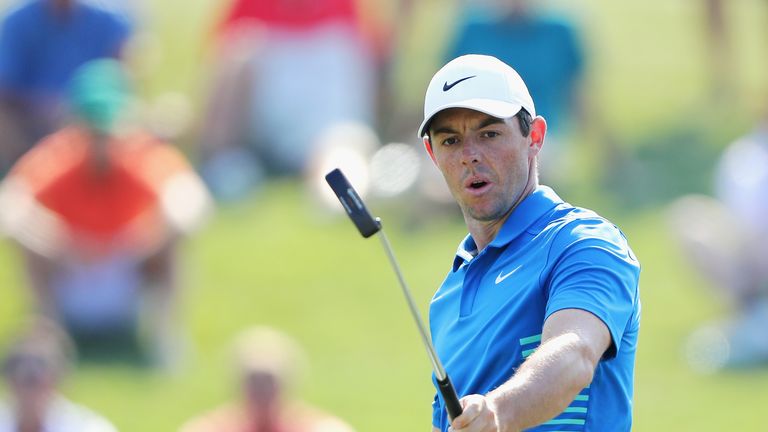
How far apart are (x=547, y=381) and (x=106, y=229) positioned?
25.0ft

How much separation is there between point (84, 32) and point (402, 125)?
9.30 feet

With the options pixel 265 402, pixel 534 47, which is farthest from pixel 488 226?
pixel 534 47

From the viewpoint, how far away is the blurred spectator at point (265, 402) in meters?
9.30

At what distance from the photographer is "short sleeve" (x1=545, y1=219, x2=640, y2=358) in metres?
4.22

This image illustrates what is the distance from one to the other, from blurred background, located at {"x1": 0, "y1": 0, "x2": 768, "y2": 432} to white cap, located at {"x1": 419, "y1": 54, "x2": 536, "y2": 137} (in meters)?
5.27

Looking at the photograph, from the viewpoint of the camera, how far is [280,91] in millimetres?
13328

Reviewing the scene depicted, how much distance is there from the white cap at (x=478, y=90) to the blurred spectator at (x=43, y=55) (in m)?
8.52

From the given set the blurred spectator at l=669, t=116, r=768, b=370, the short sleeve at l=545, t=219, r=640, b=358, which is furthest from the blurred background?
the short sleeve at l=545, t=219, r=640, b=358

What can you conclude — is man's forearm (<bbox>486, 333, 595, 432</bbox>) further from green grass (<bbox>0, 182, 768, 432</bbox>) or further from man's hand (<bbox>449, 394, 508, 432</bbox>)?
green grass (<bbox>0, 182, 768, 432</bbox>)

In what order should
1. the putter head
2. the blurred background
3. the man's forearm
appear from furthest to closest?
the blurred background
the putter head
the man's forearm

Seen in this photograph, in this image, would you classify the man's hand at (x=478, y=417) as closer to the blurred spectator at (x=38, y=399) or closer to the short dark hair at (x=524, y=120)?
the short dark hair at (x=524, y=120)

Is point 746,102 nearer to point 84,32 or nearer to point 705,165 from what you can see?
point 705,165

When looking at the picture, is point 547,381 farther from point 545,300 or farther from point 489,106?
point 489,106

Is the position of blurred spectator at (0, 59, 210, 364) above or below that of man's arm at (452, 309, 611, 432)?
above
